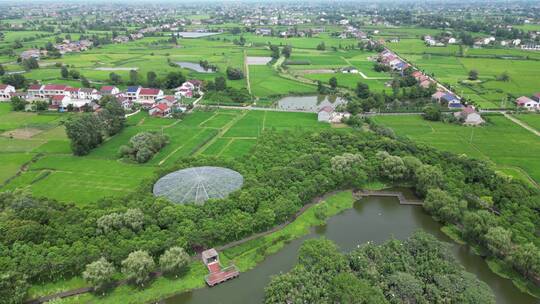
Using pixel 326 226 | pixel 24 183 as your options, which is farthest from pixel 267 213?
pixel 24 183

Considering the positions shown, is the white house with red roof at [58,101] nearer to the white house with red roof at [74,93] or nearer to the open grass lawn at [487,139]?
the white house with red roof at [74,93]

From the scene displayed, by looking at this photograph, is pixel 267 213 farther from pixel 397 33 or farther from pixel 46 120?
pixel 397 33

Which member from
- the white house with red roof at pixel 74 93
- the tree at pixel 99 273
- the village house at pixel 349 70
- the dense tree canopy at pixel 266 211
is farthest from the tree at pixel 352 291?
the village house at pixel 349 70

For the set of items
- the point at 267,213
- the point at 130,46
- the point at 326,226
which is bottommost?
the point at 326,226

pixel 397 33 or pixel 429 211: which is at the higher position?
pixel 397 33

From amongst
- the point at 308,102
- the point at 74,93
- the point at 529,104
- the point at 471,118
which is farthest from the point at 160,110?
the point at 529,104

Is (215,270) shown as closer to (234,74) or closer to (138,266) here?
(138,266)
